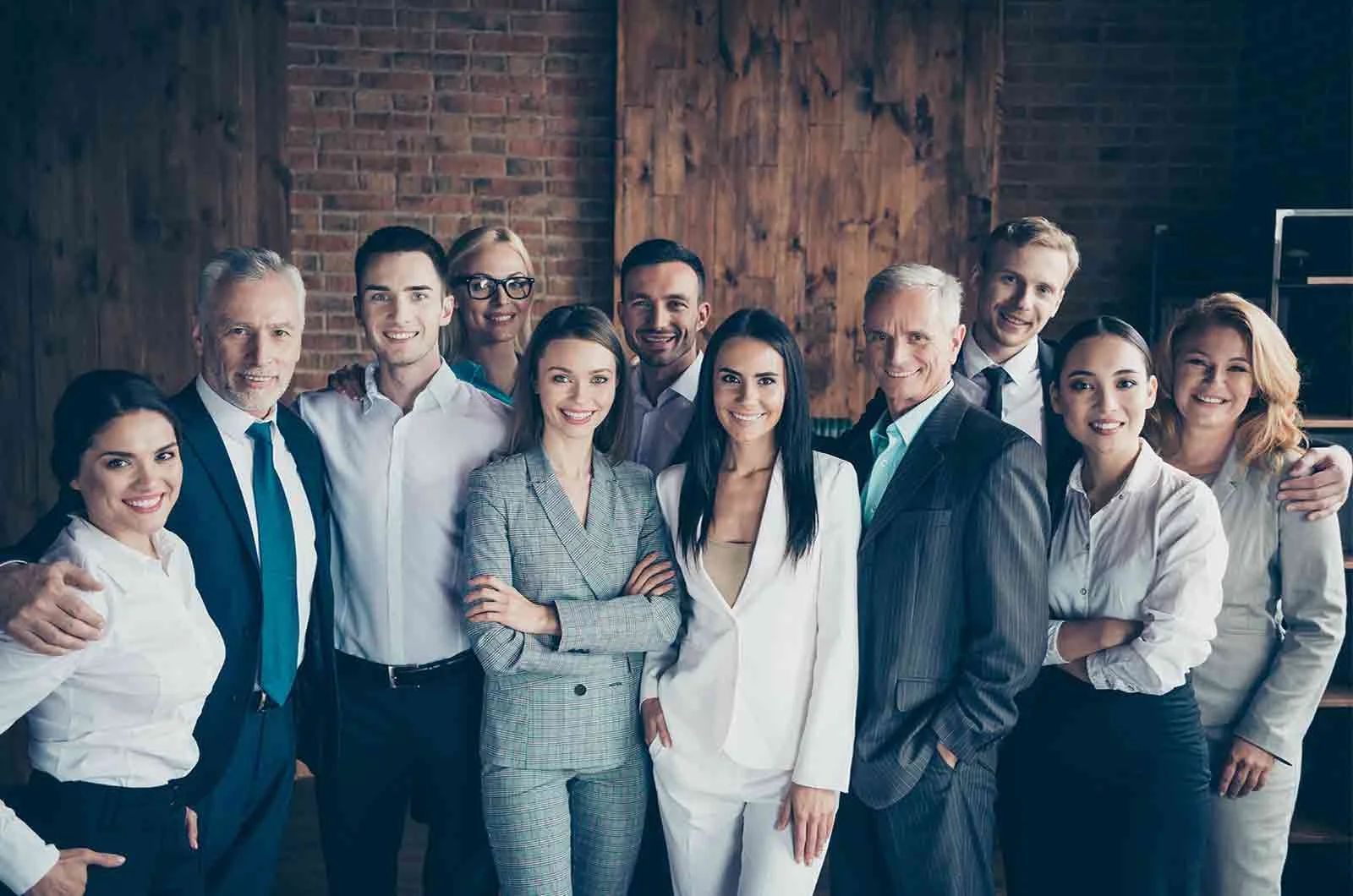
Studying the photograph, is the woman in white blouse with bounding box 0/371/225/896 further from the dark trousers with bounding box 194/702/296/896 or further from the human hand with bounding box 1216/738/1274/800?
the human hand with bounding box 1216/738/1274/800

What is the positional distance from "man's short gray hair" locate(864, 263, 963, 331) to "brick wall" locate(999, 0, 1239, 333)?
311 cm

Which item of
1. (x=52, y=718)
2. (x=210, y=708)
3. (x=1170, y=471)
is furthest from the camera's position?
(x=1170, y=471)

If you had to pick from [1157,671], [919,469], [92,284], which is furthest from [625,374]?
[92,284]

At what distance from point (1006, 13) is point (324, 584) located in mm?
4336

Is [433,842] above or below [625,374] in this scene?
below

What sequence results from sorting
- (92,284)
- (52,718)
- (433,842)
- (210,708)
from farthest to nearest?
(92,284) → (433,842) → (210,708) → (52,718)

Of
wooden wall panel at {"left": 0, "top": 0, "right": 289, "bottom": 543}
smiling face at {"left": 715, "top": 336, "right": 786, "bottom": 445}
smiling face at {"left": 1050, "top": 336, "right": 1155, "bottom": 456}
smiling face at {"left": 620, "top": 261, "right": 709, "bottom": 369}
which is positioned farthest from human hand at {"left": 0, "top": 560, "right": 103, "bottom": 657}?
wooden wall panel at {"left": 0, "top": 0, "right": 289, "bottom": 543}

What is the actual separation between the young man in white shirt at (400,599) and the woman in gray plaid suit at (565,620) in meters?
0.22

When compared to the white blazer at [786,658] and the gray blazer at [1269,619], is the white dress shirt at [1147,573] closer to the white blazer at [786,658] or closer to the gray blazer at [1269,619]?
the gray blazer at [1269,619]

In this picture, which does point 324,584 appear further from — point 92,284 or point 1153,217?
point 1153,217

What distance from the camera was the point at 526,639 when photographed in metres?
2.22

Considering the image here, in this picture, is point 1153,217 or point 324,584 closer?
point 324,584

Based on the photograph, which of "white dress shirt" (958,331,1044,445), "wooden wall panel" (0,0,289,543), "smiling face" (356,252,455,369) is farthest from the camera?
"wooden wall panel" (0,0,289,543)

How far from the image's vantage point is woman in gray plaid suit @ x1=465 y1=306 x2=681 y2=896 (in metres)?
2.22
